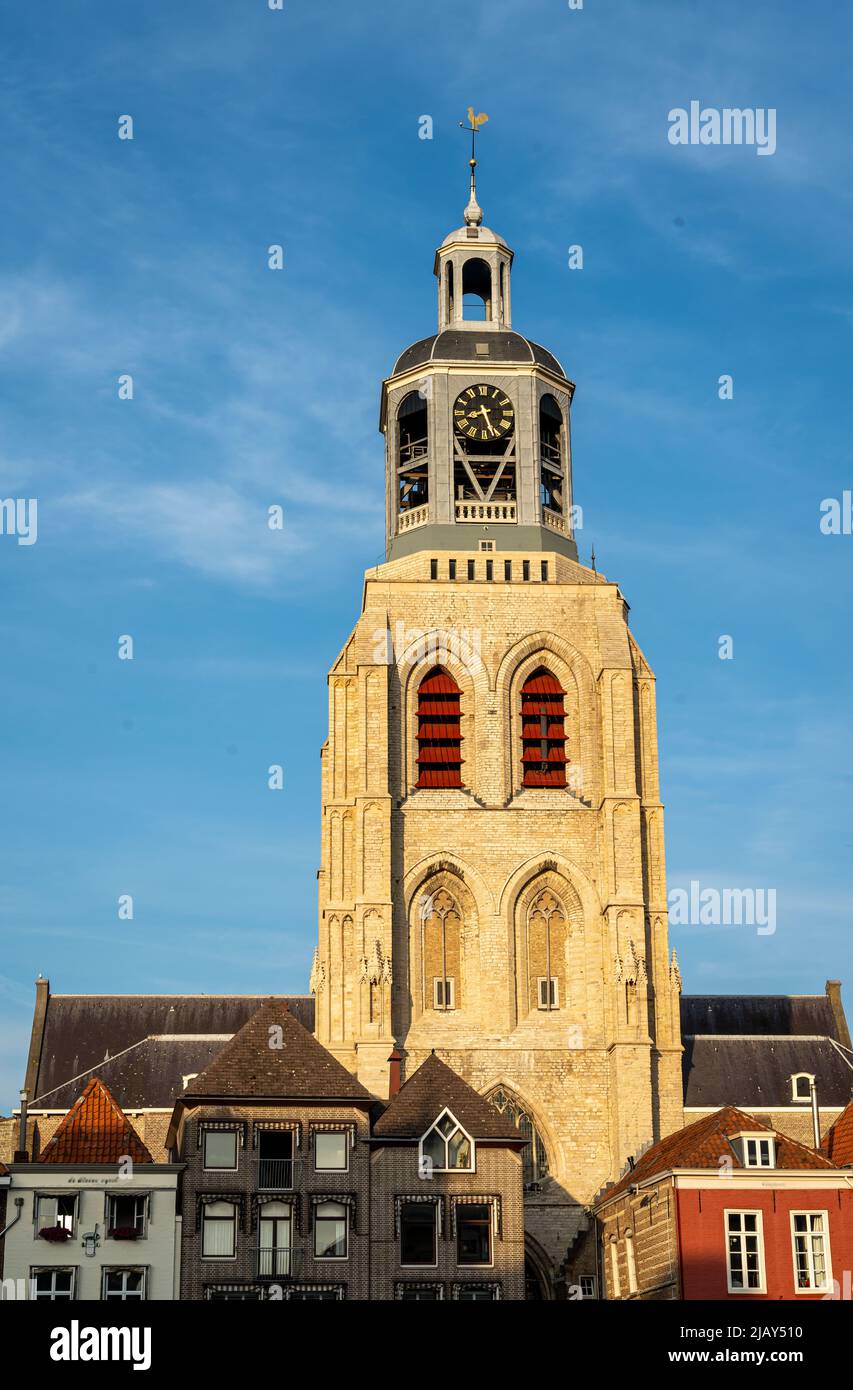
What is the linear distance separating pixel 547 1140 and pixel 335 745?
12447 millimetres

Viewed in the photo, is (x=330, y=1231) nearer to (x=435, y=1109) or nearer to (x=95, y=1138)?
(x=435, y=1109)

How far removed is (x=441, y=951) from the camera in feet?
186

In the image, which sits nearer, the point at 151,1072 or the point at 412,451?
the point at 151,1072

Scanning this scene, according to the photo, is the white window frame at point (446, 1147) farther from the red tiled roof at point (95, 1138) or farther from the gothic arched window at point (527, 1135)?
the gothic arched window at point (527, 1135)

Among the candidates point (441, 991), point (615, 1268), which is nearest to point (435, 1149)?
point (615, 1268)

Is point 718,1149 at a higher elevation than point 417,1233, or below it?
higher

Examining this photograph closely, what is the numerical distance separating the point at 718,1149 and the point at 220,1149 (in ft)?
35.0

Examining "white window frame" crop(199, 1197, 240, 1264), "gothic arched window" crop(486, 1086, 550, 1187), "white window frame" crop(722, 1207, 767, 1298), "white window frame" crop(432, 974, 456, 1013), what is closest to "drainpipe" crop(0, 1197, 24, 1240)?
"white window frame" crop(199, 1197, 240, 1264)

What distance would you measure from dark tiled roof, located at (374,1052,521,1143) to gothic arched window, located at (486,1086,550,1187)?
7383 mm

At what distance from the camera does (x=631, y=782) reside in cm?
5744

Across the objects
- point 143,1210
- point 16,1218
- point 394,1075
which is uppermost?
point 394,1075

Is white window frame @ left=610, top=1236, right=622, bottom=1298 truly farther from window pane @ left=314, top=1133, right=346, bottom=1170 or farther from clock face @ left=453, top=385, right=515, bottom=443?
clock face @ left=453, top=385, right=515, bottom=443

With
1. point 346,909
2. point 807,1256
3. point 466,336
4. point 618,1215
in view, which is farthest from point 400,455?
point 807,1256

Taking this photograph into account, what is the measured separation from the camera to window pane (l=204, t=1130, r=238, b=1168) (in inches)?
1742
